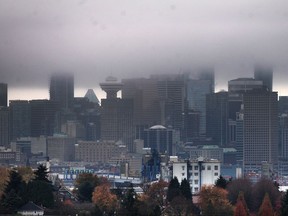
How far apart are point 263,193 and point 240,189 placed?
89cm

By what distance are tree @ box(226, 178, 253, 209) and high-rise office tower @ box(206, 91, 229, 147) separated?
96.6 metres

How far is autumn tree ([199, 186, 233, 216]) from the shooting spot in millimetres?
52500

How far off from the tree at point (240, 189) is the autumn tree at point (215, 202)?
0.41 metres

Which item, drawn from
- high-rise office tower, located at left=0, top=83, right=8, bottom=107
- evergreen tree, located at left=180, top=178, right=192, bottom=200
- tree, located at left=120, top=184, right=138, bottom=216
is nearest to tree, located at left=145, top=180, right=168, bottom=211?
evergreen tree, located at left=180, top=178, right=192, bottom=200

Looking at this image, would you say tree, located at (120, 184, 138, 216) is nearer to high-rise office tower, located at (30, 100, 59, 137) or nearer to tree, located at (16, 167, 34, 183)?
tree, located at (16, 167, 34, 183)

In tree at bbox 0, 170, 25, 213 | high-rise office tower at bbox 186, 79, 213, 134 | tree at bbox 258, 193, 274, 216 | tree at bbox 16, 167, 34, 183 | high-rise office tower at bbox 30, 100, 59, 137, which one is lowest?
tree at bbox 258, 193, 274, 216

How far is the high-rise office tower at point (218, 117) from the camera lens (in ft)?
532

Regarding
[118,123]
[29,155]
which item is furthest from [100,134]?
[29,155]

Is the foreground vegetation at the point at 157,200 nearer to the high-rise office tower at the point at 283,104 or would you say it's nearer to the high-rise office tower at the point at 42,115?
the high-rise office tower at the point at 283,104

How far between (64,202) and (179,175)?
66.9ft

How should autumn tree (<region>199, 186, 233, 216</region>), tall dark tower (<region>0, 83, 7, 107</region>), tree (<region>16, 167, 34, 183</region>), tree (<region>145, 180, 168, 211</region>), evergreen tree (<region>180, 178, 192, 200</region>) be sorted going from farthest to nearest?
tall dark tower (<region>0, 83, 7, 107</region>)
tree (<region>16, 167, 34, 183</region>)
evergreen tree (<region>180, 178, 192, 200</region>)
tree (<region>145, 180, 168, 211</region>)
autumn tree (<region>199, 186, 233, 216</region>)

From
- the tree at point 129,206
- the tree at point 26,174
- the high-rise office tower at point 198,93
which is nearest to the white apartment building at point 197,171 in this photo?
the tree at point 26,174

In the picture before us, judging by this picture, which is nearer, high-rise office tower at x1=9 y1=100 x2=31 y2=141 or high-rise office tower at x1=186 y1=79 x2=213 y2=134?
high-rise office tower at x1=9 y1=100 x2=31 y2=141

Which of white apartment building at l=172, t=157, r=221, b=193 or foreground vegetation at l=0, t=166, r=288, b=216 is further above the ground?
white apartment building at l=172, t=157, r=221, b=193
